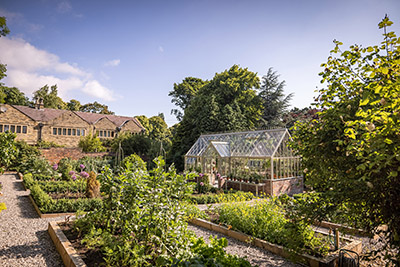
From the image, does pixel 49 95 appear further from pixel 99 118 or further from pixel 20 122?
pixel 20 122

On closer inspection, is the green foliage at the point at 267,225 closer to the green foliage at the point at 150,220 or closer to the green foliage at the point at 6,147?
the green foliage at the point at 150,220

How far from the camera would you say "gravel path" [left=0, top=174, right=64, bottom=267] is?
177 inches

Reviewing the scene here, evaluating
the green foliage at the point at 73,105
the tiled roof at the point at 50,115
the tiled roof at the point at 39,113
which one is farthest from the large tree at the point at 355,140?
the green foliage at the point at 73,105

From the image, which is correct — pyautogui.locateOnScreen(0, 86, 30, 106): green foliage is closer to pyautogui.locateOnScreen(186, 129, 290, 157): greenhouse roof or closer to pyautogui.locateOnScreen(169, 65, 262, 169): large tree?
pyautogui.locateOnScreen(169, 65, 262, 169): large tree

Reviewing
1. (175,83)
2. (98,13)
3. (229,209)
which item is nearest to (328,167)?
(229,209)

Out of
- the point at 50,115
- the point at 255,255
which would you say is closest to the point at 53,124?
the point at 50,115

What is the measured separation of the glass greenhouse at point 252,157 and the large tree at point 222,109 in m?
6.48

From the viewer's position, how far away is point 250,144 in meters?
13.8

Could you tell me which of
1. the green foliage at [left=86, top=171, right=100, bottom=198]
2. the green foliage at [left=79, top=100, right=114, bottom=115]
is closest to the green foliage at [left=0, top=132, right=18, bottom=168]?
the green foliage at [left=86, top=171, right=100, bottom=198]

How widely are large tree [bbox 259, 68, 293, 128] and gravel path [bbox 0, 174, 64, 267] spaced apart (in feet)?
75.1

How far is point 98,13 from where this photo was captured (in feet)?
20.1

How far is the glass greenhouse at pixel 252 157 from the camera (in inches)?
495

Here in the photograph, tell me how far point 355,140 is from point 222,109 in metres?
20.3

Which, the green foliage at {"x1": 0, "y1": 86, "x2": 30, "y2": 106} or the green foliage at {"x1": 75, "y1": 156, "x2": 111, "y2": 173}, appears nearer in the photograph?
the green foliage at {"x1": 75, "y1": 156, "x2": 111, "y2": 173}
